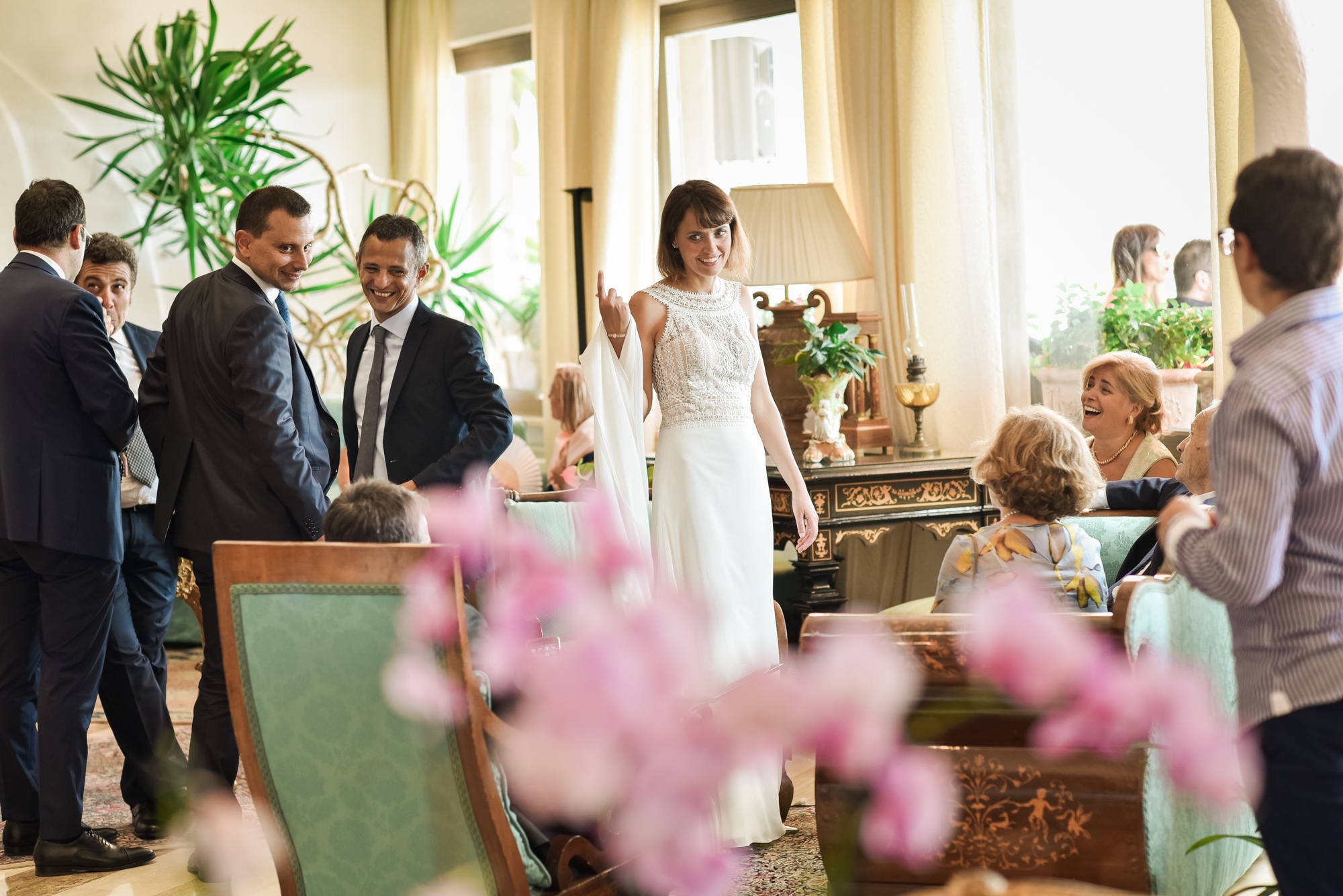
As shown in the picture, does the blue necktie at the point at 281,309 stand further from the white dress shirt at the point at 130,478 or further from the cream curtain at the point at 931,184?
the cream curtain at the point at 931,184

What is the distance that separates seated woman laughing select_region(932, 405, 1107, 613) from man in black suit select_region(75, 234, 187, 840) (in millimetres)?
2038

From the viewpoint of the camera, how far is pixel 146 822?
3.09m

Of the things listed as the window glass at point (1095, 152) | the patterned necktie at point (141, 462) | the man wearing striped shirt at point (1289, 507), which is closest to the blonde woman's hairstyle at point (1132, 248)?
the window glass at point (1095, 152)

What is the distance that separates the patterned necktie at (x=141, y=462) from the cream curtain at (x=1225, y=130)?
3211 mm

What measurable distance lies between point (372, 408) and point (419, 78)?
4.51 meters

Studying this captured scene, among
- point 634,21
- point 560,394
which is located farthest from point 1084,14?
point 560,394

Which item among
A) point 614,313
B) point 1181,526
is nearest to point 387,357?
point 614,313

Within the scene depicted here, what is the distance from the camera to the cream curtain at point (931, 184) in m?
4.54

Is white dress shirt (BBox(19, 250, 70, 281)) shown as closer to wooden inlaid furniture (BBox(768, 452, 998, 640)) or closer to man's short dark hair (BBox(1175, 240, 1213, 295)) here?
wooden inlaid furniture (BBox(768, 452, 998, 640))

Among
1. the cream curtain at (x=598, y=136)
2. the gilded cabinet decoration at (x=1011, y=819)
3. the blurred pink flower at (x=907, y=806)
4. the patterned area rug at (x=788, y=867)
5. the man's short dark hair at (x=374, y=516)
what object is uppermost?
the cream curtain at (x=598, y=136)

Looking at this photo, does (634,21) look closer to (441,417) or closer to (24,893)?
(441,417)

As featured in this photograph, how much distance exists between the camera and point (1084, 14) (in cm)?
454

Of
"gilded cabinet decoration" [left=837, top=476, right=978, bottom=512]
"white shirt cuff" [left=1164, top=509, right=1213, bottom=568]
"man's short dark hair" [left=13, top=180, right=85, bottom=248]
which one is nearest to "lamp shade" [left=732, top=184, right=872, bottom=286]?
"gilded cabinet decoration" [left=837, top=476, right=978, bottom=512]

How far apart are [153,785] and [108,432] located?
94 centimetres
